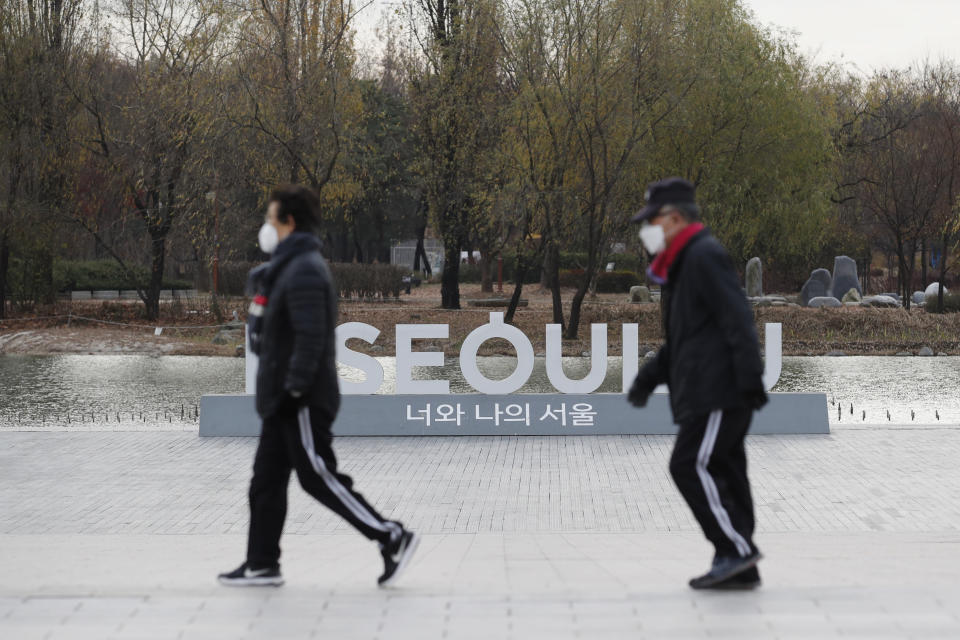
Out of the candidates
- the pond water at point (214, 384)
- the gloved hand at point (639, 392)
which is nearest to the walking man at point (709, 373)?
the gloved hand at point (639, 392)

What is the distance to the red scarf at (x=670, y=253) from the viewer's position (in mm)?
4953

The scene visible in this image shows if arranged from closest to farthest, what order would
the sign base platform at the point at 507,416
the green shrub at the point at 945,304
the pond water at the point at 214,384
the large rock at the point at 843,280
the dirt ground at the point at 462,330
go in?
1. the sign base platform at the point at 507,416
2. the pond water at the point at 214,384
3. the dirt ground at the point at 462,330
4. the green shrub at the point at 945,304
5. the large rock at the point at 843,280

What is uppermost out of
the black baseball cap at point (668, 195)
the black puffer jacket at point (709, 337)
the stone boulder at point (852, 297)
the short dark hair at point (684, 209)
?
the black baseball cap at point (668, 195)

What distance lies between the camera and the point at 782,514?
826 cm

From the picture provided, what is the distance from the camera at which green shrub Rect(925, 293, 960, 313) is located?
1273 inches

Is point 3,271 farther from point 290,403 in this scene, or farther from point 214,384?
point 290,403

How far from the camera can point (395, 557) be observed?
5121mm

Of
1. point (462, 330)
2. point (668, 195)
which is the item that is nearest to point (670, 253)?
point (668, 195)

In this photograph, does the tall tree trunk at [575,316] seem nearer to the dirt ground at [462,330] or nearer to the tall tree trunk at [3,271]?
the dirt ground at [462,330]

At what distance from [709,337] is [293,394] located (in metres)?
1.68

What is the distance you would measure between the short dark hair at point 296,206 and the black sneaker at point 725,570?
219 cm

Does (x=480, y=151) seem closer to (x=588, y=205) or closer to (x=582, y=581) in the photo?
(x=588, y=205)

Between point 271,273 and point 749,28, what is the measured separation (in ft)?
88.1

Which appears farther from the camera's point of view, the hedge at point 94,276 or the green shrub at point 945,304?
the hedge at point 94,276
